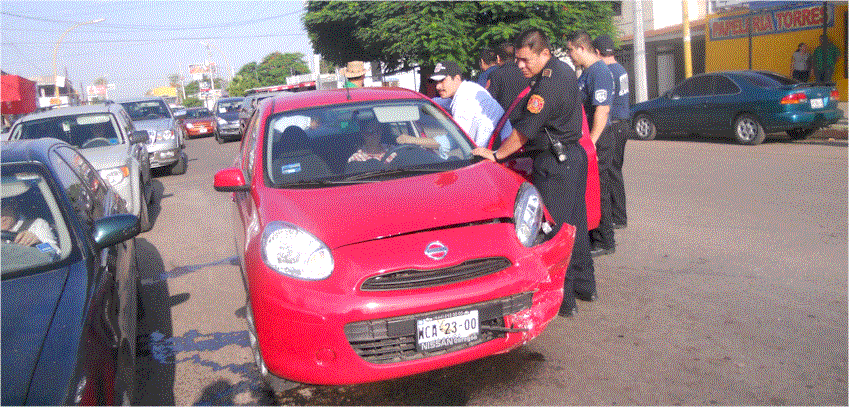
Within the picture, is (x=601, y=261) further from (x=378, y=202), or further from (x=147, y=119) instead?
(x=147, y=119)

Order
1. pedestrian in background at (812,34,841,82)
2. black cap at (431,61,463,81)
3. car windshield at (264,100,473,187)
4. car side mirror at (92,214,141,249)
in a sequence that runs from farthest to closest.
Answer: pedestrian in background at (812,34,841,82) < black cap at (431,61,463,81) < car windshield at (264,100,473,187) < car side mirror at (92,214,141,249)

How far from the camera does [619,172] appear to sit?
19.9ft

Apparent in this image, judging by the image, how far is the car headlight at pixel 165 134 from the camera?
→ 1343 cm

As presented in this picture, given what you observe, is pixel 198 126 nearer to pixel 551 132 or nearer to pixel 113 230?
pixel 551 132

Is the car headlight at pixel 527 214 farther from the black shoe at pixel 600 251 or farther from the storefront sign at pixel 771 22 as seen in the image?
the storefront sign at pixel 771 22

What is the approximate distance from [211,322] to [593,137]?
308 cm

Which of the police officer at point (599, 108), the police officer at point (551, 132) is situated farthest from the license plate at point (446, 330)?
the police officer at point (599, 108)

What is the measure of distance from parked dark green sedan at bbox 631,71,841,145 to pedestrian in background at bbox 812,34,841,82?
6583 mm

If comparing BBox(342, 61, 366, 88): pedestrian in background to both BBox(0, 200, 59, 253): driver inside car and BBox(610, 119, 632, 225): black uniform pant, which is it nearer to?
BBox(610, 119, 632, 225): black uniform pant

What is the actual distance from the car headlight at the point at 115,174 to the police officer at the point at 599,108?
5.24m

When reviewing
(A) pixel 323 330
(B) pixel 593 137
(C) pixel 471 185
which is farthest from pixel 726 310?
(A) pixel 323 330

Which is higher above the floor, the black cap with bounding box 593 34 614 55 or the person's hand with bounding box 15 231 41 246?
the black cap with bounding box 593 34 614 55

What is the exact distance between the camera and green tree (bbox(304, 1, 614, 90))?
18578 millimetres

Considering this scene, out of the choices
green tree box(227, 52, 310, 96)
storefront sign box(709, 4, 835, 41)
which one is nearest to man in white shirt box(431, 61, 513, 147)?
storefront sign box(709, 4, 835, 41)
